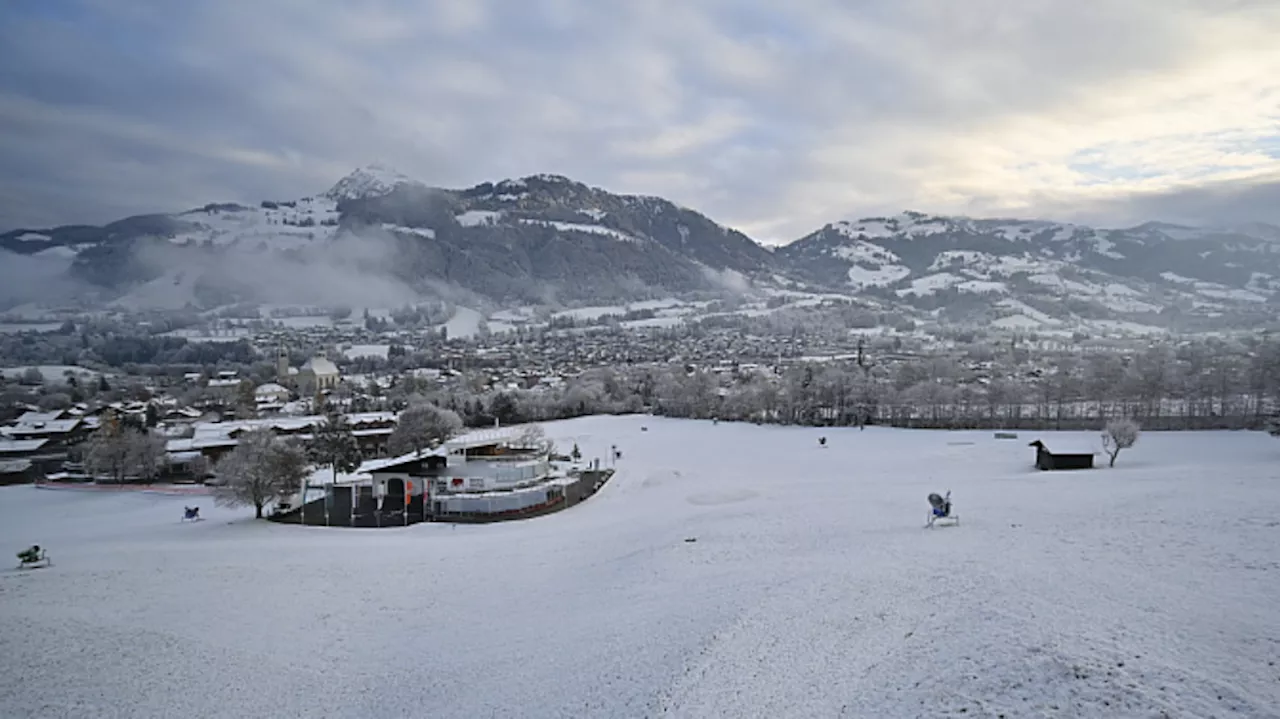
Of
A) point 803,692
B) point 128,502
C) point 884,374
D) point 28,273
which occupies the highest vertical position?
point 28,273

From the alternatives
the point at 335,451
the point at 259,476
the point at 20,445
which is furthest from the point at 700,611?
the point at 20,445

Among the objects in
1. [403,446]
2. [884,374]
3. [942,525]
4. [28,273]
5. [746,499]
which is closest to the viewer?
[942,525]

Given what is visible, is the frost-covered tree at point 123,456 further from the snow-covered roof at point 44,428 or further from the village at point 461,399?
the snow-covered roof at point 44,428

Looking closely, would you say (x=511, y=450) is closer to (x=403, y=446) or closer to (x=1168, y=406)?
(x=403, y=446)

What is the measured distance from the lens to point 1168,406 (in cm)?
4725

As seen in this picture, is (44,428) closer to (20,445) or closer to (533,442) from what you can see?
(20,445)

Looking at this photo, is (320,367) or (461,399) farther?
(320,367)

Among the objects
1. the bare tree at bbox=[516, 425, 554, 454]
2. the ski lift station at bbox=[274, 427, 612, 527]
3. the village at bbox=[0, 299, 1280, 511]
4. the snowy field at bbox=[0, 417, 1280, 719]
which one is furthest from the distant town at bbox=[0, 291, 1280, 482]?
the snowy field at bbox=[0, 417, 1280, 719]

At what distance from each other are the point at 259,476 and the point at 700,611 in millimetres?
19667

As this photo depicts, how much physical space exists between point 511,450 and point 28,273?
285ft

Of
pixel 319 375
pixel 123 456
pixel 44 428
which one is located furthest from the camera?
pixel 319 375

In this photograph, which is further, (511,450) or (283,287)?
(283,287)

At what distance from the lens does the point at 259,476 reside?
82.0 feet

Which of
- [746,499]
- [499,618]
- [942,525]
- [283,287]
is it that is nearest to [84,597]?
[499,618]
